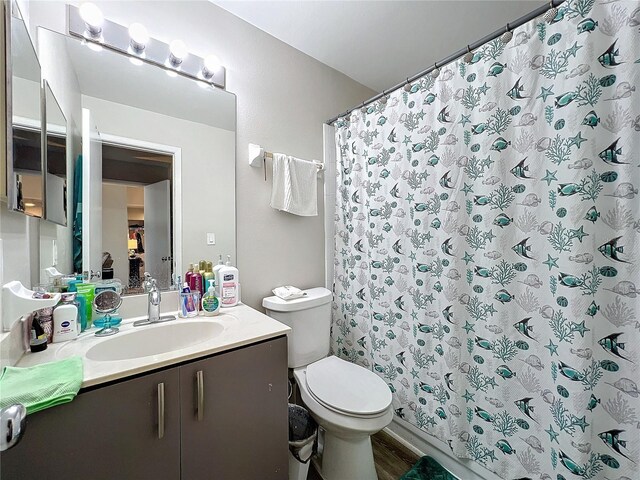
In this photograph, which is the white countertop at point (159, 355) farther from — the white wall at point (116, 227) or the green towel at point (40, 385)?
the white wall at point (116, 227)

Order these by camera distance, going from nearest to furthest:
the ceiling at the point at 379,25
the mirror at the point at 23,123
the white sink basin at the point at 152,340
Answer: the mirror at the point at 23,123 → the white sink basin at the point at 152,340 → the ceiling at the point at 379,25

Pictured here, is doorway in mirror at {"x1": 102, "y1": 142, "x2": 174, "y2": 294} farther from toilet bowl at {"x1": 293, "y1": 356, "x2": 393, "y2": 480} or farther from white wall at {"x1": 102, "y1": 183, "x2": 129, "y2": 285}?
toilet bowl at {"x1": 293, "y1": 356, "x2": 393, "y2": 480}

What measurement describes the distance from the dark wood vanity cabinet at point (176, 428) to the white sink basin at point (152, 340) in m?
0.26

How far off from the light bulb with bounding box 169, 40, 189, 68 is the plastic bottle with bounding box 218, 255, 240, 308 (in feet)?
3.40

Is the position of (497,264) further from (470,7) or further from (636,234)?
(470,7)

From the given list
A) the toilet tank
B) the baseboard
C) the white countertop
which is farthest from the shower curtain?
the white countertop

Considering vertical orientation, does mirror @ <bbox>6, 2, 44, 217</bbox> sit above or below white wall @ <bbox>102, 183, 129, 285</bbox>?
above

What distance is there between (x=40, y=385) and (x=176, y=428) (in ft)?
1.22

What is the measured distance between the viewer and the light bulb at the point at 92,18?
1.08 meters

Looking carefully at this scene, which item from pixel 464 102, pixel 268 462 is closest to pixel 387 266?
pixel 464 102

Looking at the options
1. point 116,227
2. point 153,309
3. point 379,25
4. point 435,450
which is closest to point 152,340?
point 153,309

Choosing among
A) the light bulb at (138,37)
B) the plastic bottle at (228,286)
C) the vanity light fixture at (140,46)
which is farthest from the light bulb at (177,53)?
the plastic bottle at (228,286)

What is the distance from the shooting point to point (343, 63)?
6.12ft

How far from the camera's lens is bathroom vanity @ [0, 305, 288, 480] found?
0.68m
